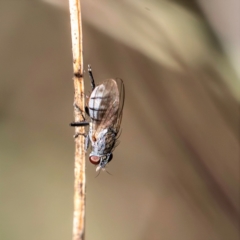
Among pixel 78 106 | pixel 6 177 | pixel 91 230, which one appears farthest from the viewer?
pixel 91 230

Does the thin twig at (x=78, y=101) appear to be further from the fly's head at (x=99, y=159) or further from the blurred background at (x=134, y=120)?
the blurred background at (x=134, y=120)

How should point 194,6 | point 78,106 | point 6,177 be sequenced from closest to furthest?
1. point 78,106
2. point 6,177
3. point 194,6

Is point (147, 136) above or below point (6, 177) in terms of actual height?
above

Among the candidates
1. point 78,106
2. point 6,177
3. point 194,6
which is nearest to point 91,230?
point 6,177

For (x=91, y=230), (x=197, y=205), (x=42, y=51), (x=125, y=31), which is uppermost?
(x=125, y=31)

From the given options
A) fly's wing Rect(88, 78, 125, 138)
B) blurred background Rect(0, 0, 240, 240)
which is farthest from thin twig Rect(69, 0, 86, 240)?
blurred background Rect(0, 0, 240, 240)

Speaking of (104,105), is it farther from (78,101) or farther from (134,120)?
(134,120)

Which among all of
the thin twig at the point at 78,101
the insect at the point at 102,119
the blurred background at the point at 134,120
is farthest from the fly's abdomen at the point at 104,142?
the blurred background at the point at 134,120

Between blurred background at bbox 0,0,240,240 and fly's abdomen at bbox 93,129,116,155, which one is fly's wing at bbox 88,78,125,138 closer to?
fly's abdomen at bbox 93,129,116,155

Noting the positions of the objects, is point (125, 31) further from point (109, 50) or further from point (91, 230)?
point (91, 230)
